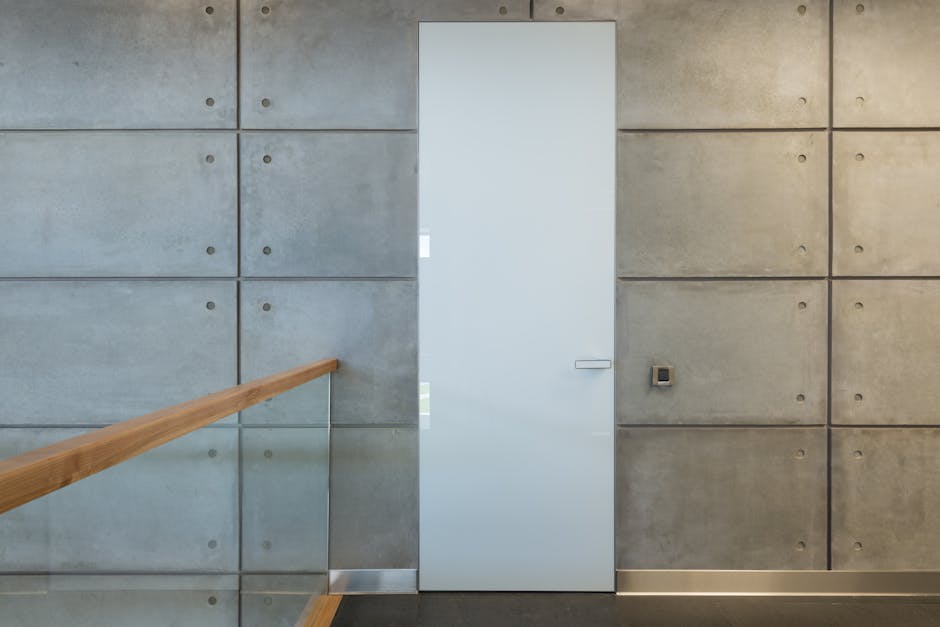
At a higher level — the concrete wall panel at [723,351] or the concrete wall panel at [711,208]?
the concrete wall panel at [711,208]

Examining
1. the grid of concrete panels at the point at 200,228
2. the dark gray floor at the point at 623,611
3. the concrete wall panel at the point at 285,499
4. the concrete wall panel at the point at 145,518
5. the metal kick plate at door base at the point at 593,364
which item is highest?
the grid of concrete panels at the point at 200,228

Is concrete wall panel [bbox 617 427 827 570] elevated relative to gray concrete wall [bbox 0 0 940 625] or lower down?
lower down

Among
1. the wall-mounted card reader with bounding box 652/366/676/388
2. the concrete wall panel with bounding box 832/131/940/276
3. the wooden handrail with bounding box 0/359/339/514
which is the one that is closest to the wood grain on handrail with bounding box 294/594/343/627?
the wooden handrail with bounding box 0/359/339/514

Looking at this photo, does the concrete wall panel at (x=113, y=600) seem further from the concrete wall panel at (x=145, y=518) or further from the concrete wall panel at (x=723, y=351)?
the concrete wall panel at (x=723, y=351)

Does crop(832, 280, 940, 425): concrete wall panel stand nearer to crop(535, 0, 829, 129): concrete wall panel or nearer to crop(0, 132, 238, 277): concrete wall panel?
crop(535, 0, 829, 129): concrete wall panel

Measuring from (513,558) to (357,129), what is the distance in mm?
2151

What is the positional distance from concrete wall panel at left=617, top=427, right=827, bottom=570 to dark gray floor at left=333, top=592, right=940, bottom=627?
169 mm

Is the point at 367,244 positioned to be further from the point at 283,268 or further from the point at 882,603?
the point at 882,603

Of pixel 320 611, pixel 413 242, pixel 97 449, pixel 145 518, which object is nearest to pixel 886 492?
pixel 413 242

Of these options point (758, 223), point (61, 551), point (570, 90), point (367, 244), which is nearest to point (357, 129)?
point (367, 244)

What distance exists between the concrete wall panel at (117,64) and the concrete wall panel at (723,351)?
2203 millimetres

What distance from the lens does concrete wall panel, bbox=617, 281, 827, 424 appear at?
9.41 ft

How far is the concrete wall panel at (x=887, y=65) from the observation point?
9.34 ft

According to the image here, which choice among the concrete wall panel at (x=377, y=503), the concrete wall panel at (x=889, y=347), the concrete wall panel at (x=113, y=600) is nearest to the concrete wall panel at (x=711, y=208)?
the concrete wall panel at (x=889, y=347)
